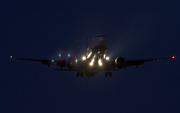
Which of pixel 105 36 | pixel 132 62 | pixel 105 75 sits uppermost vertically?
pixel 105 36

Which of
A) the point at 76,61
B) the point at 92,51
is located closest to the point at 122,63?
the point at 92,51

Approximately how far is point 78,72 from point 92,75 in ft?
13.2

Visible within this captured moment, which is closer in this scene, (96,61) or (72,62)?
(72,62)

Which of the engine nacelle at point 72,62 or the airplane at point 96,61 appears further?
the engine nacelle at point 72,62

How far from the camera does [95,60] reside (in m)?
36.3

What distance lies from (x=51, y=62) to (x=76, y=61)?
23.4 ft

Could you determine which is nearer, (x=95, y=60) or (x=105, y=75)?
(x=95, y=60)

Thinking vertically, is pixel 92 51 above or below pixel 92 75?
above

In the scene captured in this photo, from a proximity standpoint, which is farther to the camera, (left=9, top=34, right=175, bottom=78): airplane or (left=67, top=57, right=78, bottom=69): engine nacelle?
(left=67, top=57, right=78, bottom=69): engine nacelle

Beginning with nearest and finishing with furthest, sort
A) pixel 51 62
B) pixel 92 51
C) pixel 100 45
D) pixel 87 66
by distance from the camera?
pixel 100 45
pixel 92 51
pixel 87 66
pixel 51 62

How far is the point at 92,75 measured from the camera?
44438 millimetres

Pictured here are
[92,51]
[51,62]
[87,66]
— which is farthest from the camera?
[51,62]

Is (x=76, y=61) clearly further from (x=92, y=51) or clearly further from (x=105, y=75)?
(x=105, y=75)

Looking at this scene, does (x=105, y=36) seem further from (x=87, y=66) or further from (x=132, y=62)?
(x=132, y=62)
